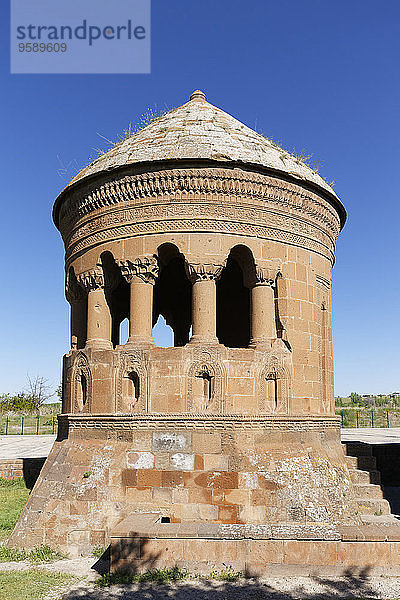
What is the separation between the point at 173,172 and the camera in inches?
381

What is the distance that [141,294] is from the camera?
988 cm

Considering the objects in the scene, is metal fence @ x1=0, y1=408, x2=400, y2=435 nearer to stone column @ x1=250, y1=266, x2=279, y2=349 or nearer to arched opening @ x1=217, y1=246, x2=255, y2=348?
arched opening @ x1=217, y1=246, x2=255, y2=348

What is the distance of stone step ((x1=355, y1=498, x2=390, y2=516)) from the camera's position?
9844 mm

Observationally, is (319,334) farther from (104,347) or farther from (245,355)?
(104,347)

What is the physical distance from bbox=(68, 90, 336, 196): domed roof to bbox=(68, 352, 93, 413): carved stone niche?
3392mm

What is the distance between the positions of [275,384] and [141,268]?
10.0 feet

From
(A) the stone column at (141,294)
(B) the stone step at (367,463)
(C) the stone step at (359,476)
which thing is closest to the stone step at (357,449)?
(B) the stone step at (367,463)

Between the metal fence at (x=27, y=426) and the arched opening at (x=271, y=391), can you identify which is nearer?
the arched opening at (x=271, y=391)

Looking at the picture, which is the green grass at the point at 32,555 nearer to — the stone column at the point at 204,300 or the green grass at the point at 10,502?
the green grass at the point at 10,502

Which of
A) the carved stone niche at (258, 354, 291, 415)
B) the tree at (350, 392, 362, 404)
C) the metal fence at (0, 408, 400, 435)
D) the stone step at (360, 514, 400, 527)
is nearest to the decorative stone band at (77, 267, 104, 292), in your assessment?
the carved stone niche at (258, 354, 291, 415)

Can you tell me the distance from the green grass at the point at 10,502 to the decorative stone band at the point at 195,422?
243 cm

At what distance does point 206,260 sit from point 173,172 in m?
1.61

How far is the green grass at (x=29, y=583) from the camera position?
6.74 m

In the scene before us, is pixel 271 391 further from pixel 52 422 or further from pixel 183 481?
pixel 52 422
